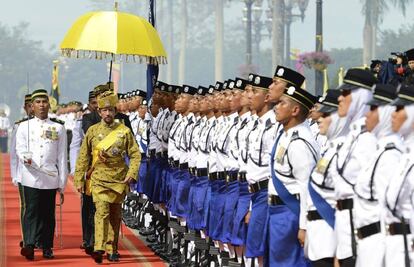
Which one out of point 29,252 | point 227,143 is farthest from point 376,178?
point 29,252

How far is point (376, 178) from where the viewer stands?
898 centimetres

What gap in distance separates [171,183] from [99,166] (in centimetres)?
108

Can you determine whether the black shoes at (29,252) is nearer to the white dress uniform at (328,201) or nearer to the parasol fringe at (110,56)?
the parasol fringe at (110,56)

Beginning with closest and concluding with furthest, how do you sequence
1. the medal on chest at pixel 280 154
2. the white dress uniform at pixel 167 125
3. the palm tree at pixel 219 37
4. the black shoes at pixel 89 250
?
the medal on chest at pixel 280 154, the black shoes at pixel 89 250, the white dress uniform at pixel 167 125, the palm tree at pixel 219 37

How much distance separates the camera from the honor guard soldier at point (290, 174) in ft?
36.7

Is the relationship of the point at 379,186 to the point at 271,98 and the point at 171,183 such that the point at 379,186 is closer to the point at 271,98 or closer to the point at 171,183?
the point at 271,98

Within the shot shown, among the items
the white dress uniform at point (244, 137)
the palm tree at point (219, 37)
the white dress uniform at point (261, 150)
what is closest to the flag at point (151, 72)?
the white dress uniform at point (244, 137)

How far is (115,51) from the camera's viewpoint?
1781 cm

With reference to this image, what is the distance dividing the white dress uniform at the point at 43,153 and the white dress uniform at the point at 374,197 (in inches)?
356

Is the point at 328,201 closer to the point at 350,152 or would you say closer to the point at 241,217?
the point at 350,152

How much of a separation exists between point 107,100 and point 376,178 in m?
8.51

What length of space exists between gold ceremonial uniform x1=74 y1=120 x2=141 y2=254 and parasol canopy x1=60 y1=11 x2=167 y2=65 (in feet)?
3.95

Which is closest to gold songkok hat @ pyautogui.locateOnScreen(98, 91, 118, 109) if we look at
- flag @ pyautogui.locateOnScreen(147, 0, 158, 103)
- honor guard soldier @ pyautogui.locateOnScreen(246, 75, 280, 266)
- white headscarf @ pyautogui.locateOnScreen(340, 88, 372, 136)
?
flag @ pyautogui.locateOnScreen(147, 0, 158, 103)

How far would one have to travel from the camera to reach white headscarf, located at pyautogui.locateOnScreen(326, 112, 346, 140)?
32.6ft
